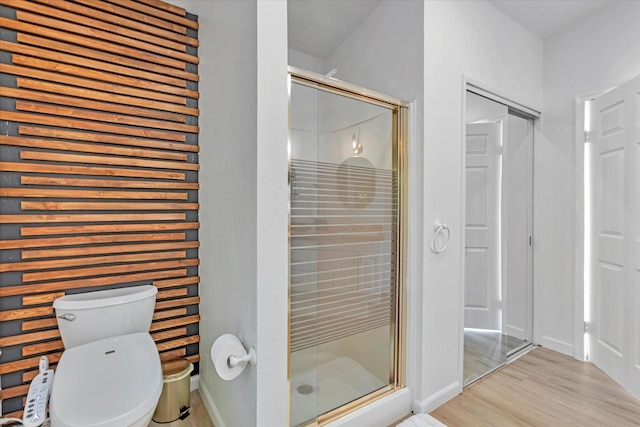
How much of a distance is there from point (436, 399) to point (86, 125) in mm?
2788

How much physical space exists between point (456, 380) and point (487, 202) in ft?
5.50

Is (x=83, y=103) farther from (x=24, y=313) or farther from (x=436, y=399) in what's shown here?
(x=436, y=399)

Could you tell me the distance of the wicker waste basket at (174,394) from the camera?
1830mm

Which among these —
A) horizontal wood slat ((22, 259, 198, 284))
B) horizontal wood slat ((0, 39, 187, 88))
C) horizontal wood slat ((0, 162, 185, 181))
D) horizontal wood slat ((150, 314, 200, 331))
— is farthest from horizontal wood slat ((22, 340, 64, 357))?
horizontal wood slat ((0, 39, 187, 88))

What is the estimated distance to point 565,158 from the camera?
274 centimetres

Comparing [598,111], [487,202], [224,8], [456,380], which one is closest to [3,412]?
[224,8]

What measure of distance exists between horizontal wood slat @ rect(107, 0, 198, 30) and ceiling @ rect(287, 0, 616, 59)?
2.48 ft

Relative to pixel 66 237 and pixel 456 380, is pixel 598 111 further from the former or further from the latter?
pixel 66 237

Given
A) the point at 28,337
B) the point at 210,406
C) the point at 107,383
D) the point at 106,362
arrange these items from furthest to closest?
the point at 210,406 < the point at 28,337 < the point at 106,362 < the point at 107,383

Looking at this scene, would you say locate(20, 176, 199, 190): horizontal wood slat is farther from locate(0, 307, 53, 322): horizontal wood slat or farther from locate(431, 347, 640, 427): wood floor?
locate(431, 347, 640, 427): wood floor

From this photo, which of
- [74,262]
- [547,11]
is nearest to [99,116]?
[74,262]

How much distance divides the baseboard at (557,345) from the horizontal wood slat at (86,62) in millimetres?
3788

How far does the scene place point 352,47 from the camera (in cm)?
270

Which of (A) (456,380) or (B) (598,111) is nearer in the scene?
(A) (456,380)
